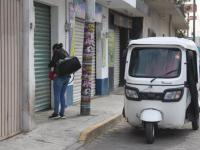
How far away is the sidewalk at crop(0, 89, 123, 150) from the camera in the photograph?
9.09 m

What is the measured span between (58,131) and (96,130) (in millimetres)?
862

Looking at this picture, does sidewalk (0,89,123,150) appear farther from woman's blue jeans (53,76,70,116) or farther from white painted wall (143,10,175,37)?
white painted wall (143,10,175,37)

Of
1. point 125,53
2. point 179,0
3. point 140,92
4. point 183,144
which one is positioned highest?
point 179,0

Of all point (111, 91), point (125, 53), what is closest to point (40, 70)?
point (125, 53)

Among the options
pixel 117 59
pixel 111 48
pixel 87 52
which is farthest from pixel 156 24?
pixel 87 52

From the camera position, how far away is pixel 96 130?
1086 centimetres

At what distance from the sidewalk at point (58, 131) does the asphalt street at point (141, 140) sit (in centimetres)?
40

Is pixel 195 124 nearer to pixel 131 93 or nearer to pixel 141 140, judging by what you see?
pixel 141 140

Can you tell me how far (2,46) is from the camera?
9094mm

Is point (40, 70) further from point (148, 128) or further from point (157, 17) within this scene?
point (157, 17)

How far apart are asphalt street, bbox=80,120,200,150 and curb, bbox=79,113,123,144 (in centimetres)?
10

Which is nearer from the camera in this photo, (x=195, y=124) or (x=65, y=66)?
(x=195, y=124)

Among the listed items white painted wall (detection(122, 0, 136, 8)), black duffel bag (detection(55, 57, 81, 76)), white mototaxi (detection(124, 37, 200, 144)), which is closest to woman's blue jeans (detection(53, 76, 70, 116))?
black duffel bag (detection(55, 57, 81, 76))

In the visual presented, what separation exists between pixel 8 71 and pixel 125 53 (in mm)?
2619
